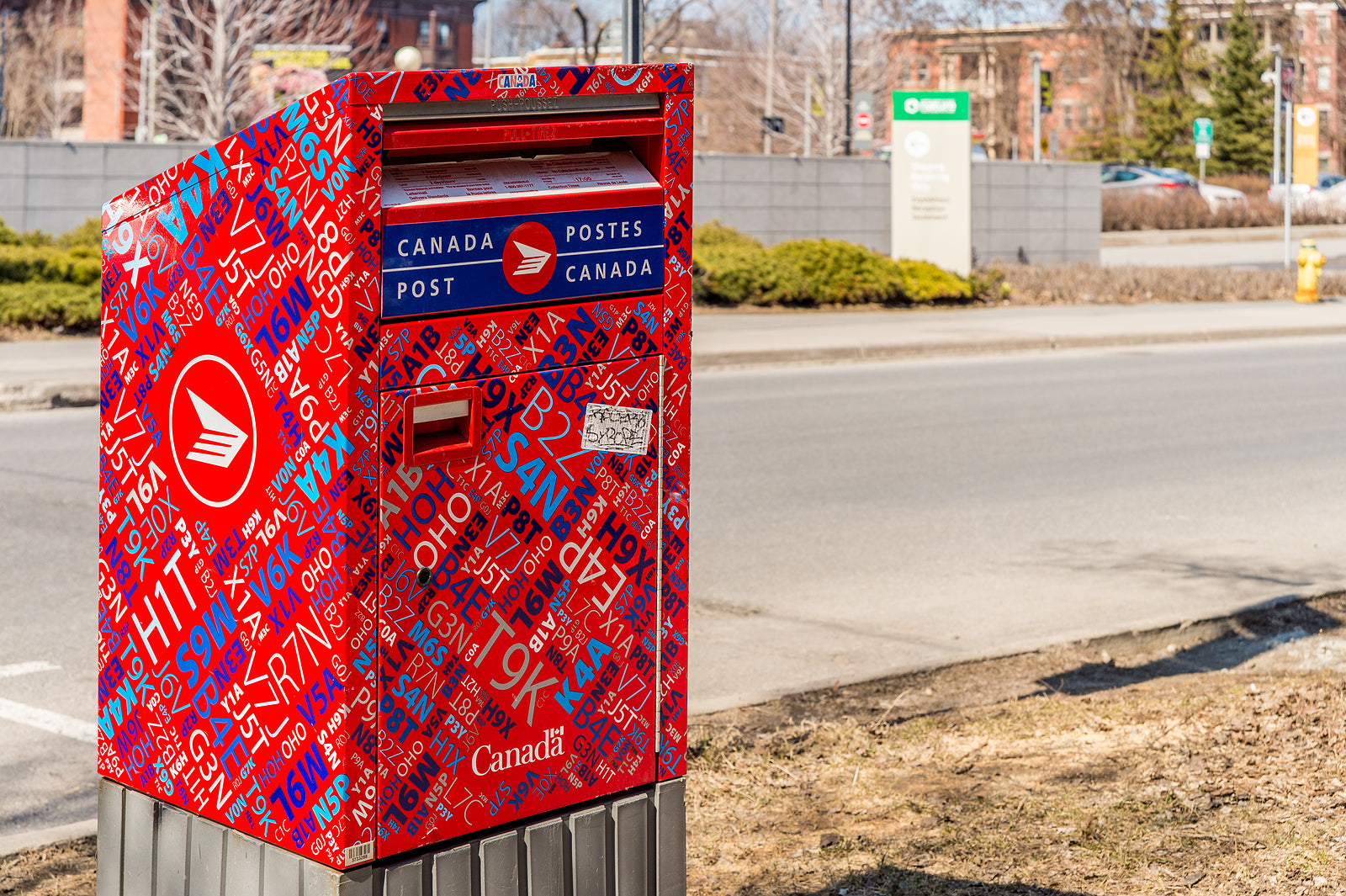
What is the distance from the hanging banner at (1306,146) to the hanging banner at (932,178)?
349 inches

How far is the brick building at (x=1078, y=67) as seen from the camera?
244ft

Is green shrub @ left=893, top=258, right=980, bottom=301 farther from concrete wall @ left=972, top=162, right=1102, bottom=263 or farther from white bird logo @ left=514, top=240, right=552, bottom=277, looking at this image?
white bird logo @ left=514, top=240, right=552, bottom=277

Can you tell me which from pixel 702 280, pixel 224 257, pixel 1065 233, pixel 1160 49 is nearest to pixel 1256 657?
pixel 224 257

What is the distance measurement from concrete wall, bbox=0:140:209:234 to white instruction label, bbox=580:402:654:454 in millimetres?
20968

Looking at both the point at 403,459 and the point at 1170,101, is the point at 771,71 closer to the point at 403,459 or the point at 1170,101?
the point at 1170,101

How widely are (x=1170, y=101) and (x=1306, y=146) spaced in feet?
149

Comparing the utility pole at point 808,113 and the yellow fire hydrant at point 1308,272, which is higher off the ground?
the utility pole at point 808,113

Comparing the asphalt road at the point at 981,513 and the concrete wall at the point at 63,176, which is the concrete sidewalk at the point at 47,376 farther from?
the concrete wall at the point at 63,176

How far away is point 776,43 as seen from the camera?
59844 millimetres

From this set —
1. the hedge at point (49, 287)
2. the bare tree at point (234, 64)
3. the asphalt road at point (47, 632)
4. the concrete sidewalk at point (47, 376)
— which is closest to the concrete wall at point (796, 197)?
the bare tree at point (234, 64)

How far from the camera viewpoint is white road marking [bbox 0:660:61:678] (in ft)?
19.9

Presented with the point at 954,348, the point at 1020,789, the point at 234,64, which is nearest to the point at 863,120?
the point at 234,64

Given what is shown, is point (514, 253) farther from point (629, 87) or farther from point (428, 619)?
point (428, 619)

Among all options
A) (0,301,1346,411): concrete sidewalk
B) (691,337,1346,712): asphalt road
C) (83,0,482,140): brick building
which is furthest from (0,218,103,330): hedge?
(83,0,482,140): brick building
